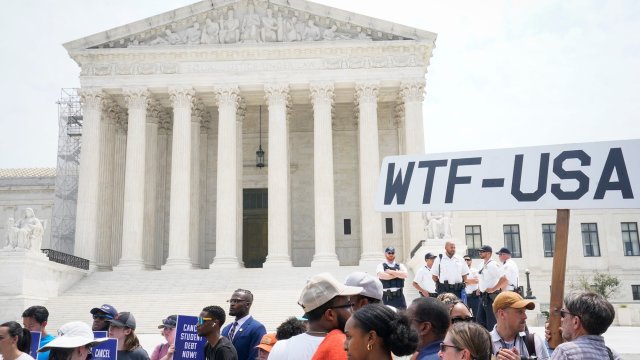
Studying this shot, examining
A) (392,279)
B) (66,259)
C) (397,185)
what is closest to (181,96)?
(66,259)

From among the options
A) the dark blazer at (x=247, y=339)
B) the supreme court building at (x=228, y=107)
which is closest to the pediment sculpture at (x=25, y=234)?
the supreme court building at (x=228, y=107)

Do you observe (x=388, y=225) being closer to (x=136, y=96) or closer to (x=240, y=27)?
(x=240, y=27)

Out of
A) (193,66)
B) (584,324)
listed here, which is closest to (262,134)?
(193,66)

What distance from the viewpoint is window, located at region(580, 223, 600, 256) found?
50.0m

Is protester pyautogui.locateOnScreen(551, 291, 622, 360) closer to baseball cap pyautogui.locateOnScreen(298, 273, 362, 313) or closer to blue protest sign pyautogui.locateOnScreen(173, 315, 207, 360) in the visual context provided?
baseball cap pyautogui.locateOnScreen(298, 273, 362, 313)

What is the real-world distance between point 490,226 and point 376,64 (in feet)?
69.5

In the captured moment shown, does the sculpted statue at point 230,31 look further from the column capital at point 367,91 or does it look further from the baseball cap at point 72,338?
the baseball cap at point 72,338

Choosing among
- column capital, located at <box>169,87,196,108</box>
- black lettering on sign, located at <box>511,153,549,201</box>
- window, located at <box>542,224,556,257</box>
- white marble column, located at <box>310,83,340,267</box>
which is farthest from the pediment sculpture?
window, located at <box>542,224,556,257</box>

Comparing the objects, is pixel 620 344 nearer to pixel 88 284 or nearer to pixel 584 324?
pixel 584 324

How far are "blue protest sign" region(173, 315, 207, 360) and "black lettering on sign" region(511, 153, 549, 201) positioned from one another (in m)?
4.24

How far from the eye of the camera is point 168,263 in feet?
116

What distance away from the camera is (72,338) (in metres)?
5.82

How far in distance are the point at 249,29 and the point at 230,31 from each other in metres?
1.22

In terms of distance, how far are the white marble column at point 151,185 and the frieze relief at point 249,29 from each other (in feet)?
14.3
